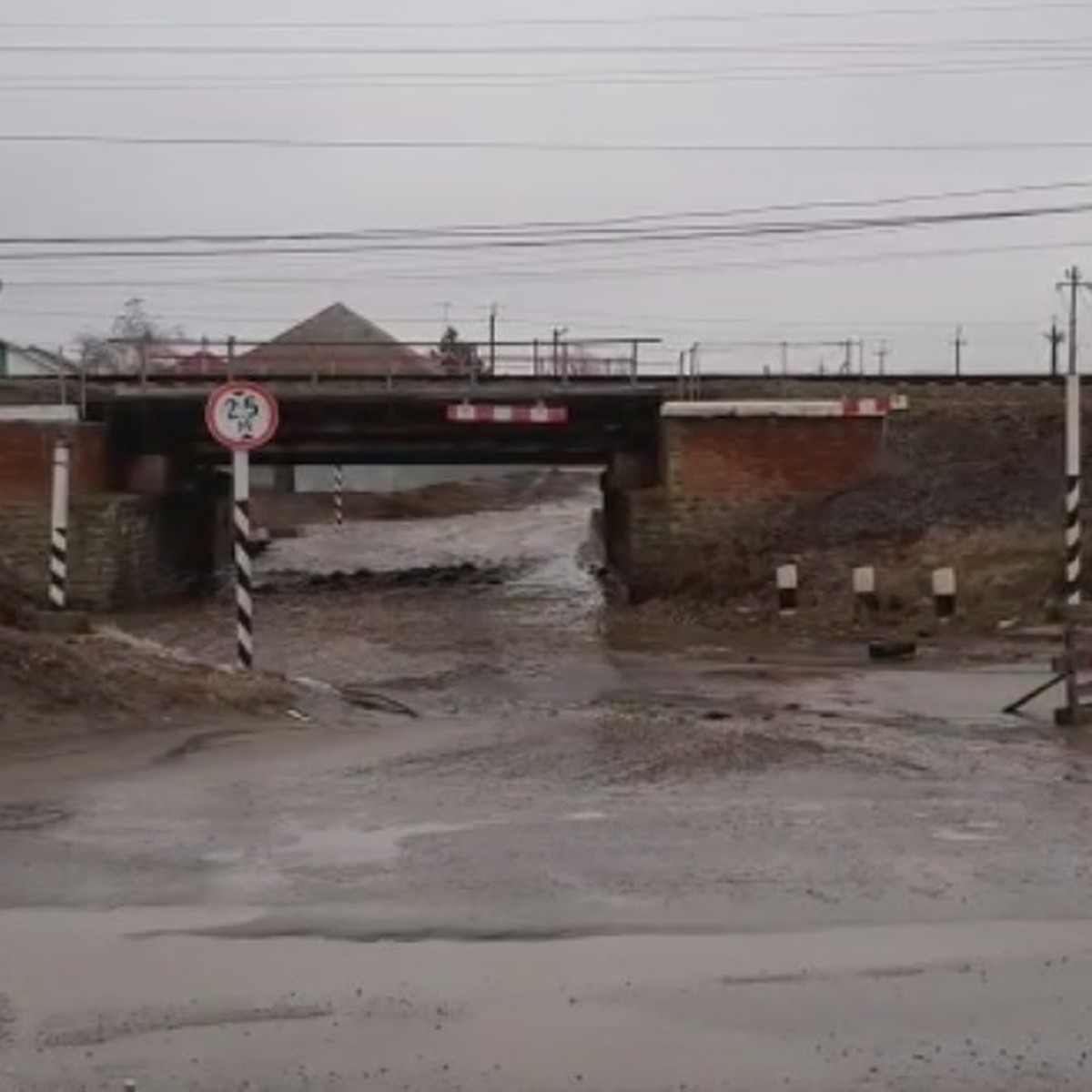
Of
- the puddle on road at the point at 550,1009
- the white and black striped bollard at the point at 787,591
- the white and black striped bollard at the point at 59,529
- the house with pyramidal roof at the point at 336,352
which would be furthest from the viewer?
the house with pyramidal roof at the point at 336,352

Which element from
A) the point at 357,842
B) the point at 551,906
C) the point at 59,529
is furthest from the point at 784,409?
the point at 551,906

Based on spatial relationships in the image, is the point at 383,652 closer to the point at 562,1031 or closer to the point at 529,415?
the point at 529,415

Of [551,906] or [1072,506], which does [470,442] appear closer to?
[1072,506]

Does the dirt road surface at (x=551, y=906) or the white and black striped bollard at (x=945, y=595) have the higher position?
the white and black striped bollard at (x=945, y=595)

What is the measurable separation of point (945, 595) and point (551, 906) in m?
18.9

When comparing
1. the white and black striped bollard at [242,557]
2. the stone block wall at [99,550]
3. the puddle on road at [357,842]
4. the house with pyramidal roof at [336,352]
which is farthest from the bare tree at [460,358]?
the puddle on road at [357,842]

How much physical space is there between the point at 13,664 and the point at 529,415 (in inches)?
897

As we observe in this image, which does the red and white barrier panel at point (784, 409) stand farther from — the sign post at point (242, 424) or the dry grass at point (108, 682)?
the dry grass at point (108, 682)

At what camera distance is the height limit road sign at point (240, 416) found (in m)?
16.7

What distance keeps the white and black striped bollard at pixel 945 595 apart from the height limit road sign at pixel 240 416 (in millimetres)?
11855

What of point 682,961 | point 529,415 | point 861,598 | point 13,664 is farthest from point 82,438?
point 682,961

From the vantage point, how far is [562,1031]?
566 cm

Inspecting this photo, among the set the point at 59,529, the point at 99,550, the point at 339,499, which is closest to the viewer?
the point at 59,529

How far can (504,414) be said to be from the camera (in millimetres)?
34938
